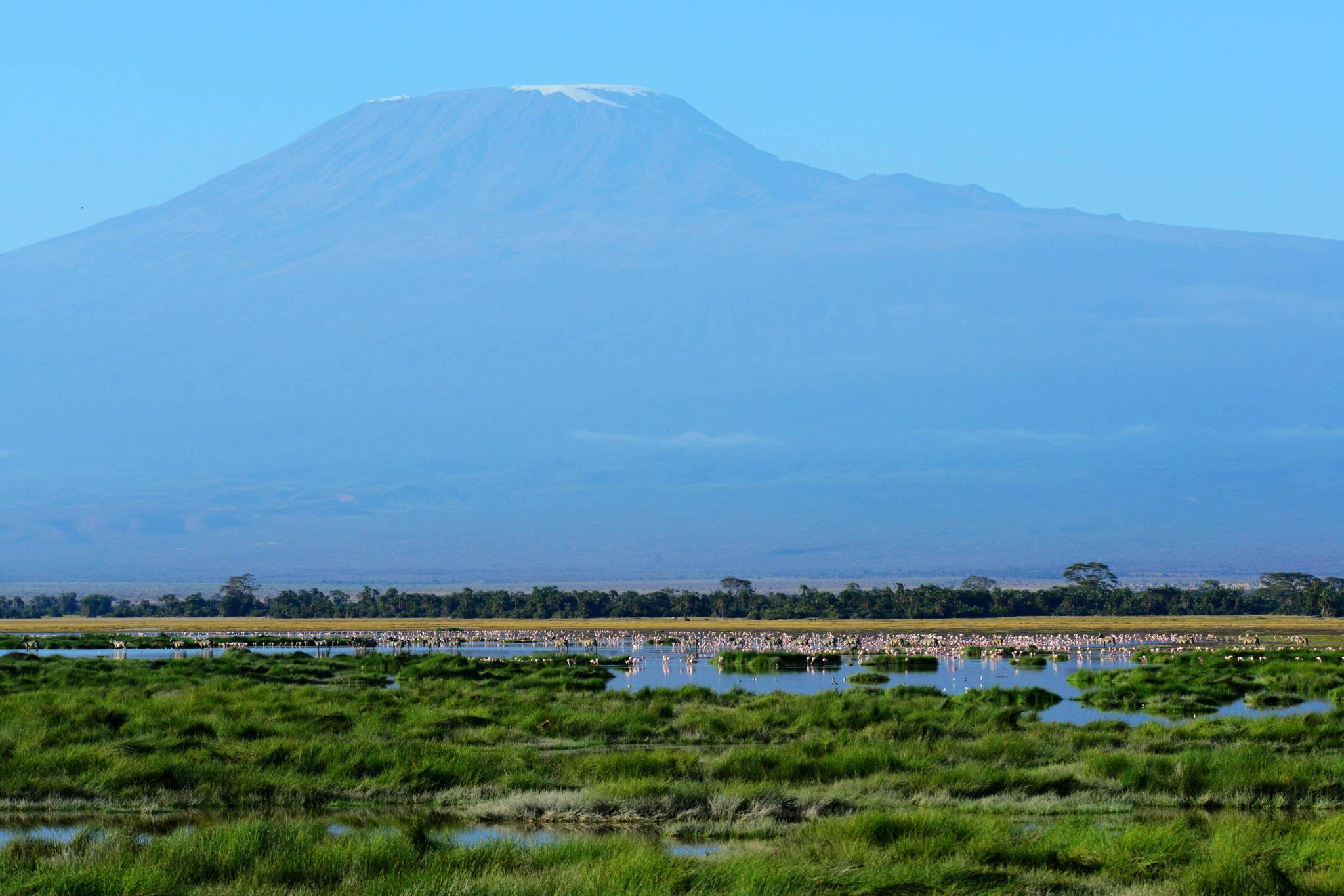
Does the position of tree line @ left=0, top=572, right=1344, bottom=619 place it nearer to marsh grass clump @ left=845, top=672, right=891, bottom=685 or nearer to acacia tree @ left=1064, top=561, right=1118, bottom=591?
acacia tree @ left=1064, top=561, right=1118, bottom=591

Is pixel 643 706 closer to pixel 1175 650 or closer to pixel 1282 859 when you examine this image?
pixel 1282 859

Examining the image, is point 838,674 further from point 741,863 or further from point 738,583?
point 738,583

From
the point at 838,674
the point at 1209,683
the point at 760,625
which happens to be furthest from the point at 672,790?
the point at 760,625

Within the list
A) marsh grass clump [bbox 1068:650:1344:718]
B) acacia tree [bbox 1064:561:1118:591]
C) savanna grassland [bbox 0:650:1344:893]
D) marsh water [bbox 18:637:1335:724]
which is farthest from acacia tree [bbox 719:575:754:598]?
savanna grassland [bbox 0:650:1344:893]

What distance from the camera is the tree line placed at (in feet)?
360

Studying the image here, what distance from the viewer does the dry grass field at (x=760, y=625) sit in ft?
290

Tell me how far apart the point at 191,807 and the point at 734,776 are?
790 centimetres

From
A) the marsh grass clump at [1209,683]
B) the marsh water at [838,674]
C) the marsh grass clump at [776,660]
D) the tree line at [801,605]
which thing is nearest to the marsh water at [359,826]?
the marsh water at [838,674]

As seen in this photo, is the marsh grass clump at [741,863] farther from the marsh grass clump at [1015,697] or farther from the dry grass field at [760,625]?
the dry grass field at [760,625]

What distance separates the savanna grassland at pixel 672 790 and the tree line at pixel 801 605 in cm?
7522

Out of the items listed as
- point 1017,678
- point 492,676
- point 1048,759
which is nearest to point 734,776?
point 1048,759

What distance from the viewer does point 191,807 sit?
1845 cm

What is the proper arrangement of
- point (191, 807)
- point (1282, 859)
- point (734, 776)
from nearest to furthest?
point (1282, 859), point (191, 807), point (734, 776)

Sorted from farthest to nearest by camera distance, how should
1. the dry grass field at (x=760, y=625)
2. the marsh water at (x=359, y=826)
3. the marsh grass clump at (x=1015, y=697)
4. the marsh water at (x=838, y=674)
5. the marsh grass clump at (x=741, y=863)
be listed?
the dry grass field at (x=760, y=625), the marsh grass clump at (x=1015, y=697), the marsh water at (x=838, y=674), the marsh water at (x=359, y=826), the marsh grass clump at (x=741, y=863)
